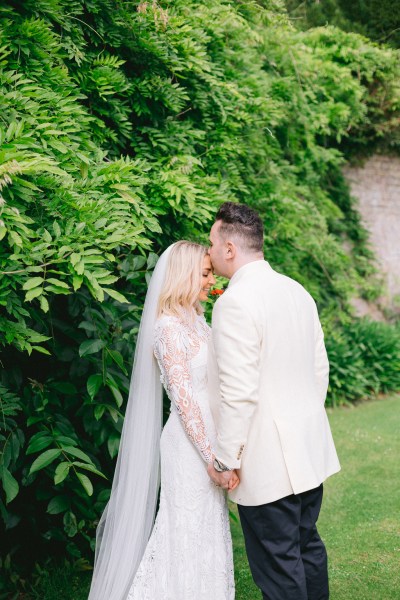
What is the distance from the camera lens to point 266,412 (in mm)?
2654

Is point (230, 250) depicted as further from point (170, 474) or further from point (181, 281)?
point (170, 474)

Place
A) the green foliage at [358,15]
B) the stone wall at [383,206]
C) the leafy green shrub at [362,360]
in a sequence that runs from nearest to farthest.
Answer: the leafy green shrub at [362,360]
the stone wall at [383,206]
the green foliage at [358,15]

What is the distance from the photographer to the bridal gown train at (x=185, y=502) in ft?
9.47

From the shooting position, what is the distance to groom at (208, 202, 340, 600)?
101 inches

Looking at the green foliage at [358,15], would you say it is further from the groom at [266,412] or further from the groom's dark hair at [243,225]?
the groom at [266,412]

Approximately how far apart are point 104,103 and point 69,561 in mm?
2865

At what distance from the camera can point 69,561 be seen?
13.0ft

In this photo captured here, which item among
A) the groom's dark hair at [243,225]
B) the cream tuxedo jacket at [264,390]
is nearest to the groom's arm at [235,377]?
the cream tuxedo jacket at [264,390]

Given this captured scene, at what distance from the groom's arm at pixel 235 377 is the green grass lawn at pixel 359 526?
1.61 metres

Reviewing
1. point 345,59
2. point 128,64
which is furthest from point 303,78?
point 128,64

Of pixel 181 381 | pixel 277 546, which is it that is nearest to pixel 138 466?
pixel 181 381

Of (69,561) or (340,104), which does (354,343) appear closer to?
(340,104)

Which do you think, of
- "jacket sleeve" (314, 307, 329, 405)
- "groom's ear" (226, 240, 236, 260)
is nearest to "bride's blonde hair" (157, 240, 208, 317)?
"groom's ear" (226, 240, 236, 260)

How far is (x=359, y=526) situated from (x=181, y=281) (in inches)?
109
